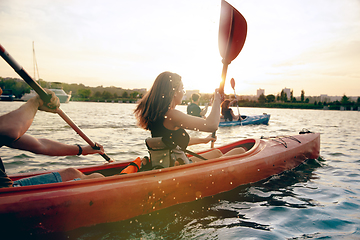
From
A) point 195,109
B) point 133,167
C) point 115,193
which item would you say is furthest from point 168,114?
point 195,109

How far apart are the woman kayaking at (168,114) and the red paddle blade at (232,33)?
1.40 metres

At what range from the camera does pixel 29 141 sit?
1.95 meters

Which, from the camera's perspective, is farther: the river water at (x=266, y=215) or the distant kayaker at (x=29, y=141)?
the river water at (x=266, y=215)

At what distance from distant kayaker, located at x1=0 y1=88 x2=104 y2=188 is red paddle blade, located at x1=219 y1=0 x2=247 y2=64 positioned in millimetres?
2467

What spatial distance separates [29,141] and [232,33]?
10.3 feet

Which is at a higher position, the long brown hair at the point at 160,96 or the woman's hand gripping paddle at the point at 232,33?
the woman's hand gripping paddle at the point at 232,33

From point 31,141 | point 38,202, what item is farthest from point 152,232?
point 31,141

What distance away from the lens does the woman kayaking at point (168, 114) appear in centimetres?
228

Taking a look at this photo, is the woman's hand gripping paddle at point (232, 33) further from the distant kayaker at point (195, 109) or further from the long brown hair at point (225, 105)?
the long brown hair at point (225, 105)

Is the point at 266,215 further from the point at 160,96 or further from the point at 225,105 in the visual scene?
the point at 225,105

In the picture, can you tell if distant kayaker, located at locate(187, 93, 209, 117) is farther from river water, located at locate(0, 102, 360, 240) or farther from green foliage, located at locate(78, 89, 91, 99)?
green foliage, located at locate(78, 89, 91, 99)

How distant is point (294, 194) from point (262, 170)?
0.56 meters

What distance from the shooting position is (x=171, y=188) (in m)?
2.44

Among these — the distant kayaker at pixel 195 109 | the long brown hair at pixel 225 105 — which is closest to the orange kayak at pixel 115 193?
the distant kayaker at pixel 195 109
